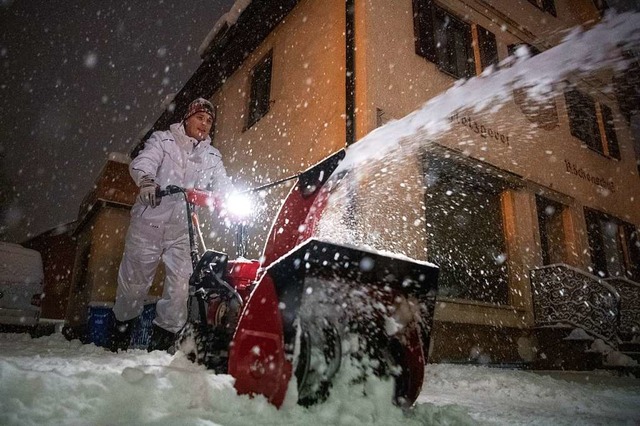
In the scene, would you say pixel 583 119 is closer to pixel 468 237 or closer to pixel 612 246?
pixel 612 246

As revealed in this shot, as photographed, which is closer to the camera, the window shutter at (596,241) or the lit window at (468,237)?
the lit window at (468,237)

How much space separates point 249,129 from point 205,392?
8.63 metres

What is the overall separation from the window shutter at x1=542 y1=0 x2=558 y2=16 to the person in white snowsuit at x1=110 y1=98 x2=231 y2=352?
36.9 ft

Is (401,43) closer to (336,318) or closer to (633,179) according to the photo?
(336,318)

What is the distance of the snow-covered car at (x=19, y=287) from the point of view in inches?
283

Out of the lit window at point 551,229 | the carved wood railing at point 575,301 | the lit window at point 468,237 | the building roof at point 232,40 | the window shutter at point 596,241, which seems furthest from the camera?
the window shutter at point 596,241

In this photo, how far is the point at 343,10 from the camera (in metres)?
7.20

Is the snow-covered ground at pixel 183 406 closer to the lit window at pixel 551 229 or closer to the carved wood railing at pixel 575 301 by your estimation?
the carved wood railing at pixel 575 301

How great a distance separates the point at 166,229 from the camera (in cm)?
431

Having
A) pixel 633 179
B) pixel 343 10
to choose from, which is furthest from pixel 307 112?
pixel 633 179

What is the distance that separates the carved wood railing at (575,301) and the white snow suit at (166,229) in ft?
22.4

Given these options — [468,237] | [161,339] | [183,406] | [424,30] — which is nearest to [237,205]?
[161,339]

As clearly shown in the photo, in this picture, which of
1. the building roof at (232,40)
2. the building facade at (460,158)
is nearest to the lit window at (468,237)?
the building facade at (460,158)

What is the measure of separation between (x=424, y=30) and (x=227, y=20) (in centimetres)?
571
